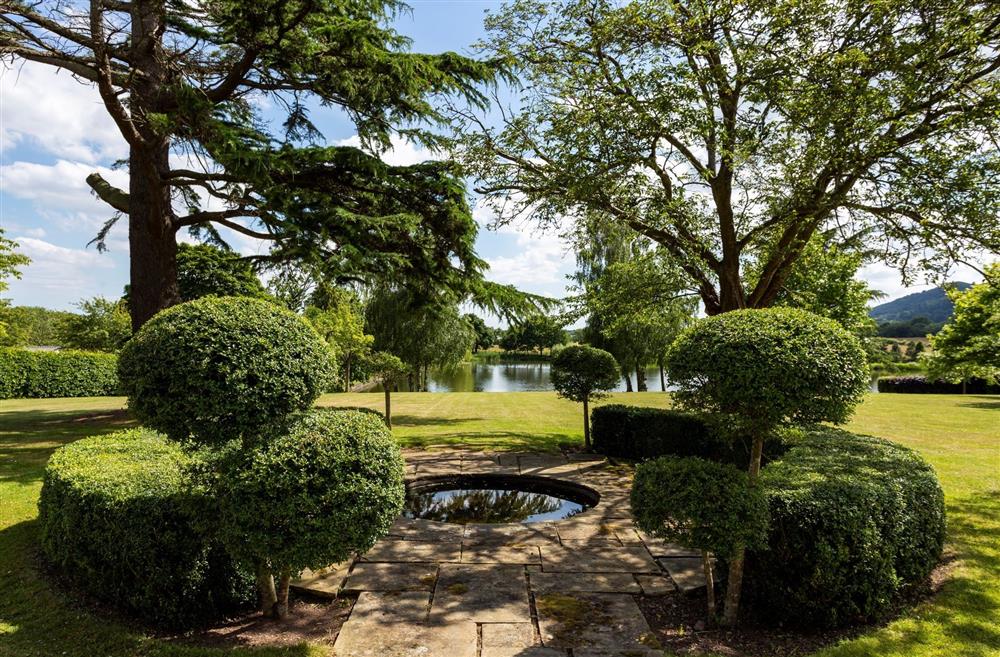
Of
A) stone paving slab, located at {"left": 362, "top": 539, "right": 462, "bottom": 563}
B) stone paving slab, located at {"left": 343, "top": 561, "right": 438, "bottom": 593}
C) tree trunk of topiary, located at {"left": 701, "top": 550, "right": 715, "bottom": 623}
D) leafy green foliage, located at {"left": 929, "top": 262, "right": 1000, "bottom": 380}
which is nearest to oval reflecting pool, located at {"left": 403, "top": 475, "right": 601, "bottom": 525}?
stone paving slab, located at {"left": 362, "top": 539, "right": 462, "bottom": 563}

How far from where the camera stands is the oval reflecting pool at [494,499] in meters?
7.24

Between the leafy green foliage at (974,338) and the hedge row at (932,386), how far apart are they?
19.8 metres

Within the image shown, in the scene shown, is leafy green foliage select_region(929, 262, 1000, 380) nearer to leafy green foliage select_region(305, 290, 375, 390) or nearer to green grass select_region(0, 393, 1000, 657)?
green grass select_region(0, 393, 1000, 657)

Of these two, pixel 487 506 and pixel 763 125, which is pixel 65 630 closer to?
pixel 487 506

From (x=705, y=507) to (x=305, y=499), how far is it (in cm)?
279

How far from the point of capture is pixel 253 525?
3.54m

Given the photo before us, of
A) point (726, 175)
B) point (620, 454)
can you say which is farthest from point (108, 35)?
point (620, 454)

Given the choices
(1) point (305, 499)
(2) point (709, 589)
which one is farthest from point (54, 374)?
(2) point (709, 589)

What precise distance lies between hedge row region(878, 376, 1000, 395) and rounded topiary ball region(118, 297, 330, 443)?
1219 inches

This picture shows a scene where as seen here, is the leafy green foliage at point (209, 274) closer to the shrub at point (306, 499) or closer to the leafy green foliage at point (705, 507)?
the shrub at point (306, 499)

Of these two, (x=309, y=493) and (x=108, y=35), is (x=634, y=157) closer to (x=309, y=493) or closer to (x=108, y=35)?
(x=309, y=493)

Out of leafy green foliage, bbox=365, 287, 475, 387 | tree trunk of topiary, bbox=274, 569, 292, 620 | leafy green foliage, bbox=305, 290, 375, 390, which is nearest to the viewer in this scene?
tree trunk of topiary, bbox=274, 569, 292, 620

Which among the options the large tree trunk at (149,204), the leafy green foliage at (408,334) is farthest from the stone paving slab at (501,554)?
the leafy green foliage at (408,334)

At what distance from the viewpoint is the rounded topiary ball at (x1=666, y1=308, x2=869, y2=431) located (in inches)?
160
